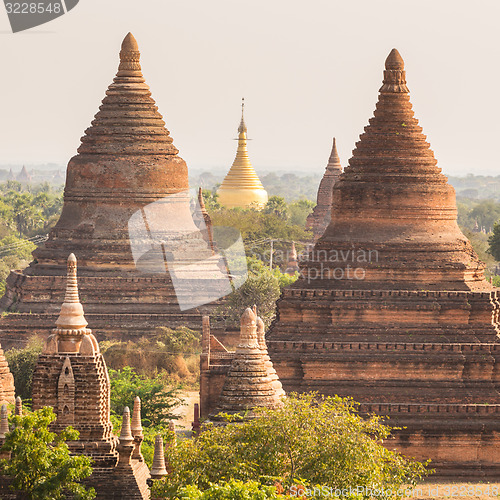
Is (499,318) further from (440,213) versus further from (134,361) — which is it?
(134,361)

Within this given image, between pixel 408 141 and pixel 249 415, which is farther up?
pixel 408 141

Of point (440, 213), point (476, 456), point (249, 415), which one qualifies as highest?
point (440, 213)

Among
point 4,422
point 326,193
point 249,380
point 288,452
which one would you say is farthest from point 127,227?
point 326,193

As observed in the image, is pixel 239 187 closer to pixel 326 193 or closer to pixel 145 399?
pixel 326 193

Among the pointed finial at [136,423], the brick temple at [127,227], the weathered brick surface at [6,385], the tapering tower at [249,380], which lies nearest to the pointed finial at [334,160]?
the brick temple at [127,227]

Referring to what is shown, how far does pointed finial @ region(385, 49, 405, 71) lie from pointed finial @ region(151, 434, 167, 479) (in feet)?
56.4

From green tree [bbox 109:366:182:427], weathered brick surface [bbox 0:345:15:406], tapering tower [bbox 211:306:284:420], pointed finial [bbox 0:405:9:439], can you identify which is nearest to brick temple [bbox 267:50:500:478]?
green tree [bbox 109:366:182:427]

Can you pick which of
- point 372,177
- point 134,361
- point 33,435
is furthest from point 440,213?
point 33,435

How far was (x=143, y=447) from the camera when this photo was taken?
2930cm

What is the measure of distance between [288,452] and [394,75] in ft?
50.7

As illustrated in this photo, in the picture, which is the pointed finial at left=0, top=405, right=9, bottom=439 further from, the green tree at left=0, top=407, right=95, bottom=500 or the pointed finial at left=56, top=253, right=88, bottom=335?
the pointed finial at left=56, top=253, right=88, bottom=335

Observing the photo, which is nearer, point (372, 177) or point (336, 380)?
point (336, 380)

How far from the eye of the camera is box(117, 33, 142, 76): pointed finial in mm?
48531

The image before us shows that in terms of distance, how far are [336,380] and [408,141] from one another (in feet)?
19.5
